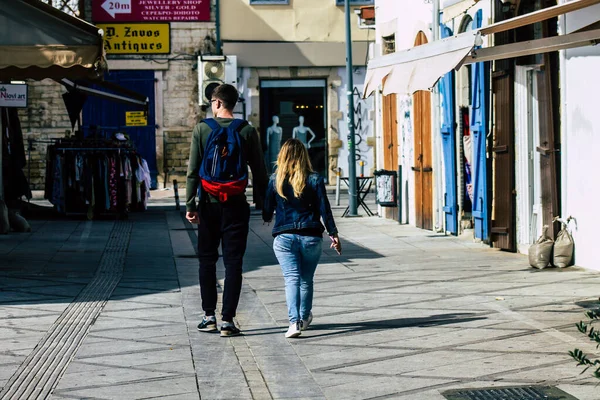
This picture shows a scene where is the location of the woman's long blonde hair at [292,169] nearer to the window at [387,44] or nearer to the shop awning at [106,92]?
the shop awning at [106,92]

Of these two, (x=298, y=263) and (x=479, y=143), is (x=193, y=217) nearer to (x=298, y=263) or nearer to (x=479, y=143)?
(x=298, y=263)

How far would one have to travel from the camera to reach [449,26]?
16.9m

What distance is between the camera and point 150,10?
107 ft

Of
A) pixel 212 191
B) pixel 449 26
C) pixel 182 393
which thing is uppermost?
pixel 449 26

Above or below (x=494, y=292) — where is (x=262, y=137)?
above

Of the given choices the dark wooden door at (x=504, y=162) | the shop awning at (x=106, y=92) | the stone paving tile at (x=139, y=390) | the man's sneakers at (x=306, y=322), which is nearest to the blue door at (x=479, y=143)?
the dark wooden door at (x=504, y=162)

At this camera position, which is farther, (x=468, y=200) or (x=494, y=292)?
(x=468, y=200)

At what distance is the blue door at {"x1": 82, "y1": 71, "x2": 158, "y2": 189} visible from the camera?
106ft

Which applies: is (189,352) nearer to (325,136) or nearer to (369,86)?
(369,86)

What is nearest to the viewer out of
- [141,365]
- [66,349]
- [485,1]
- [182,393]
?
[182,393]

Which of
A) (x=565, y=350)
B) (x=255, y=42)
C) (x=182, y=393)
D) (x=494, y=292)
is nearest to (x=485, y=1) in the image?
(x=494, y=292)

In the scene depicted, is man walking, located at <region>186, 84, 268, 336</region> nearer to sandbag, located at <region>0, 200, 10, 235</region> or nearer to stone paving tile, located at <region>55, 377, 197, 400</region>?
stone paving tile, located at <region>55, 377, 197, 400</region>

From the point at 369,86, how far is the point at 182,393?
16.7 ft

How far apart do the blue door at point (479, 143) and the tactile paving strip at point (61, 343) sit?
483 centimetres
